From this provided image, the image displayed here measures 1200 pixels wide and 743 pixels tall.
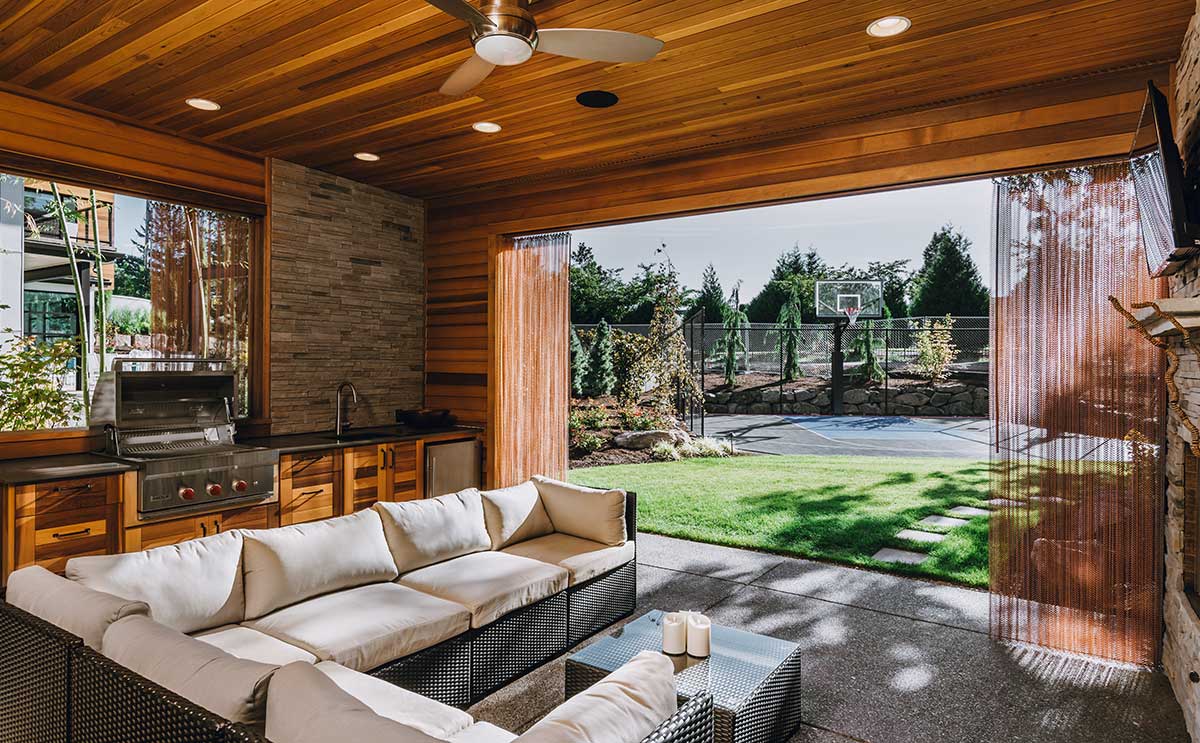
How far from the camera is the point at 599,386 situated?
9781mm

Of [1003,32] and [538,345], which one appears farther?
[538,345]

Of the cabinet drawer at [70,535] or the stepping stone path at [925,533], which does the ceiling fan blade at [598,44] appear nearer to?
the cabinet drawer at [70,535]


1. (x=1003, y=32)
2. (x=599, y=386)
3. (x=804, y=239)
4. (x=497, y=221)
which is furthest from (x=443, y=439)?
(x=804, y=239)

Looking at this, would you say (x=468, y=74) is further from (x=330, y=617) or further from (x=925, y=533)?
(x=925, y=533)

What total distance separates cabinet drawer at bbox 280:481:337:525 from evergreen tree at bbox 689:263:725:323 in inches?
317

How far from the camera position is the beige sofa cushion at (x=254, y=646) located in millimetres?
2227

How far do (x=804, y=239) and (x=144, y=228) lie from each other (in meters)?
9.93

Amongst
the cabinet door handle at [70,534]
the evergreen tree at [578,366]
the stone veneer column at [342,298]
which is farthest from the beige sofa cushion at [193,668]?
the evergreen tree at [578,366]

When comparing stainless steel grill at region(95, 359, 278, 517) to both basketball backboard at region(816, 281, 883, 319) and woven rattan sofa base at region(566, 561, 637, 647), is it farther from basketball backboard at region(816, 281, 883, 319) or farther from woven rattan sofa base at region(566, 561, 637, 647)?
basketball backboard at region(816, 281, 883, 319)

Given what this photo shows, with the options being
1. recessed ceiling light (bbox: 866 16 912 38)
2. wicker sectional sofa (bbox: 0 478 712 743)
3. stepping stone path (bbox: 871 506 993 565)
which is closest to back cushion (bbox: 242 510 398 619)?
wicker sectional sofa (bbox: 0 478 712 743)

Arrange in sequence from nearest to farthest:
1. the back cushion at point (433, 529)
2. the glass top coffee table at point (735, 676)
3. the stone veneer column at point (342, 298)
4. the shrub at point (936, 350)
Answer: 1. the glass top coffee table at point (735, 676)
2. the back cushion at point (433, 529)
3. the stone veneer column at point (342, 298)
4. the shrub at point (936, 350)

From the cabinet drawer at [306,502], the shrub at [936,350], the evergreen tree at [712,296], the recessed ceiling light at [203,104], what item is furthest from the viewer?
the evergreen tree at [712,296]

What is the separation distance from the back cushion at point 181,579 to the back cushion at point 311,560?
6 cm

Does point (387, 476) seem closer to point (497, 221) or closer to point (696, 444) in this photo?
point (497, 221)
